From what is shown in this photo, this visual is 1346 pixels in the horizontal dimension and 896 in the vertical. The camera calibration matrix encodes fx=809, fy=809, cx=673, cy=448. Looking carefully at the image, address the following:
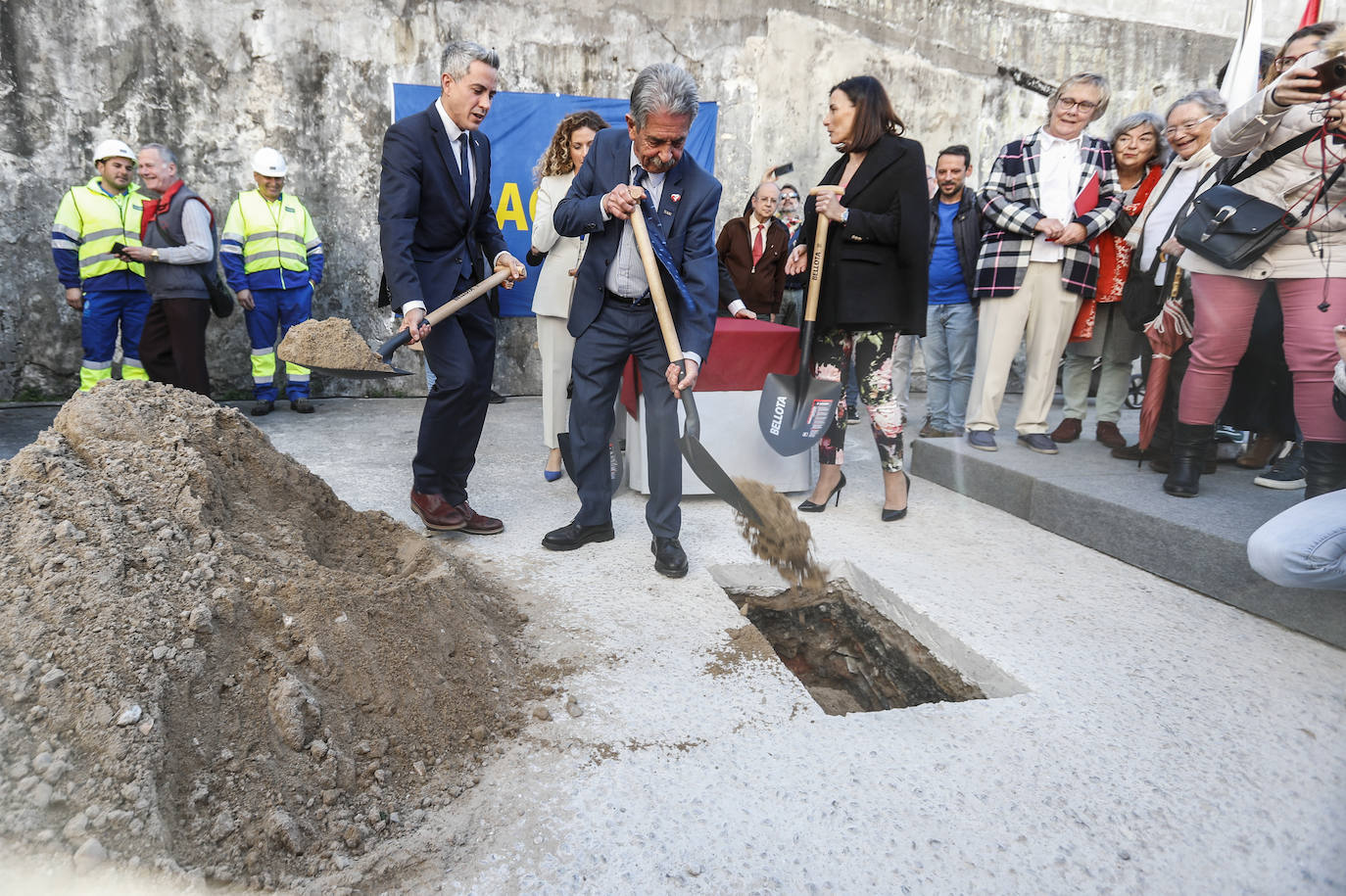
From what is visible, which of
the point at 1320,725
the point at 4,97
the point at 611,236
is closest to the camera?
the point at 1320,725

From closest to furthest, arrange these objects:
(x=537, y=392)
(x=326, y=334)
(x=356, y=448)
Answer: (x=326, y=334)
(x=356, y=448)
(x=537, y=392)

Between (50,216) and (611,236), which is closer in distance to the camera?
(611,236)

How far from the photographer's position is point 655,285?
2742 millimetres

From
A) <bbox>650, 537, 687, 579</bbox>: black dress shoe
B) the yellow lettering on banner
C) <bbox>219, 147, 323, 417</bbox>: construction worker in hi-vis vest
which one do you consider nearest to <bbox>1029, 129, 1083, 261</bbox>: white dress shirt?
<bbox>650, 537, 687, 579</bbox>: black dress shoe

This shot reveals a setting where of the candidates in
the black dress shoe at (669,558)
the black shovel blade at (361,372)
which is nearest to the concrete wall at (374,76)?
the black shovel blade at (361,372)

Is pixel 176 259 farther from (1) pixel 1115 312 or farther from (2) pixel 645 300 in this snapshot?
(1) pixel 1115 312

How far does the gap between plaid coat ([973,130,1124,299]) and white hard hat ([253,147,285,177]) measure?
4.63 metres

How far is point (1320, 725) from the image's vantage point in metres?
1.95

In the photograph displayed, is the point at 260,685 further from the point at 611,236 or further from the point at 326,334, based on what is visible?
the point at 326,334

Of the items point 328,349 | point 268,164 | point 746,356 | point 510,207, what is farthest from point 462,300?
point 510,207

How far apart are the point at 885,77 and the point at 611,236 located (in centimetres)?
535

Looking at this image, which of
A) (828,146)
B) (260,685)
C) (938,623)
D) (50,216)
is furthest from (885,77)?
(260,685)

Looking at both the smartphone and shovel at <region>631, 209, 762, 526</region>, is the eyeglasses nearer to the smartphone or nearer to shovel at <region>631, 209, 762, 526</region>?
the smartphone

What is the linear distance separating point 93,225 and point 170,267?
52cm
